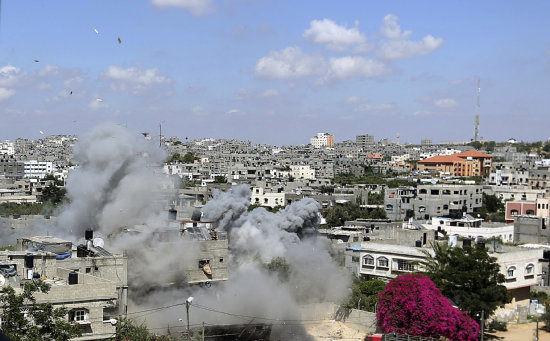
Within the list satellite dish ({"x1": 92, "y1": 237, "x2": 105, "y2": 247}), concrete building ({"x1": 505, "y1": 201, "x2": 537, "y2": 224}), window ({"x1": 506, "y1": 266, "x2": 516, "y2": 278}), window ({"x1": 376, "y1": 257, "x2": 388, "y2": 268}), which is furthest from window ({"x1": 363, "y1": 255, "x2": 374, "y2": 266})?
concrete building ({"x1": 505, "y1": 201, "x2": 537, "y2": 224})

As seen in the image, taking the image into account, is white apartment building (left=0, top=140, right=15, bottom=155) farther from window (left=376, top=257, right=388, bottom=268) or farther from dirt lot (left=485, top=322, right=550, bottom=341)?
dirt lot (left=485, top=322, right=550, bottom=341)

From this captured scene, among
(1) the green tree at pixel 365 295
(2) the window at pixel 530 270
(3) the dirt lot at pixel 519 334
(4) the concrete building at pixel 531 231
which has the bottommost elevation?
(3) the dirt lot at pixel 519 334

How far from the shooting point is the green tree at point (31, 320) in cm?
1423

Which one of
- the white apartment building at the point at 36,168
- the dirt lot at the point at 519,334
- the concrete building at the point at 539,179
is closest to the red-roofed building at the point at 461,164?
the concrete building at the point at 539,179

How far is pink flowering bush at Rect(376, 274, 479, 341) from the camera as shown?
20.3m

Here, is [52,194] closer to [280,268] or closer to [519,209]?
[280,268]

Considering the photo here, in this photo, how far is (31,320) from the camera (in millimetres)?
14711

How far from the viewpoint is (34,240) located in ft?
75.6

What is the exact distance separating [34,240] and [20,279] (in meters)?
5.14

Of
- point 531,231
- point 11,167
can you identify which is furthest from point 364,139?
point 531,231

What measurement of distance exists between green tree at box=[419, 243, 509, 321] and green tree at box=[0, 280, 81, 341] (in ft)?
40.4

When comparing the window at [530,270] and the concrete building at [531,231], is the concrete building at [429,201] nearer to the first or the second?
the concrete building at [531,231]

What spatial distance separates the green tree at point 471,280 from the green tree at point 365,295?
2370 mm

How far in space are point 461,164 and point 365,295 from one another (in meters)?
81.7
